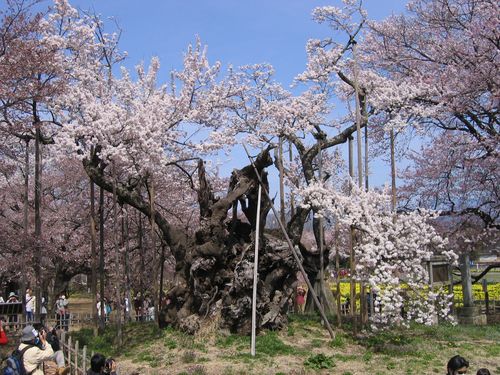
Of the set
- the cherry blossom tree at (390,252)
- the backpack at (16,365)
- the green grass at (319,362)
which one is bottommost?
the green grass at (319,362)

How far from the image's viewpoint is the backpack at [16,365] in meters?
7.68

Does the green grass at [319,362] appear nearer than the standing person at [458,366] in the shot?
No

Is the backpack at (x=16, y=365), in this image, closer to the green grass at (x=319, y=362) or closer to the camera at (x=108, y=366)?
the camera at (x=108, y=366)

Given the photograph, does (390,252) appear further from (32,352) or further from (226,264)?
(32,352)

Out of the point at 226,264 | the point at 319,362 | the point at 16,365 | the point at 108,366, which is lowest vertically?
the point at 319,362

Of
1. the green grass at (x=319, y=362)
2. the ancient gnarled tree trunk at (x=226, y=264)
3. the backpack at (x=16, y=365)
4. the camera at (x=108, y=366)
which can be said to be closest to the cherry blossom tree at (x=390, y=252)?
the green grass at (x=319, y=362)

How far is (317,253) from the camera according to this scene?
61.3ft

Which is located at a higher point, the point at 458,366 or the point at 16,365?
the point at 458,366

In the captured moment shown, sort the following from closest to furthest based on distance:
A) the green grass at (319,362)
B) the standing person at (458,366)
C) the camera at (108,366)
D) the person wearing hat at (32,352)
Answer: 1. the standing person at (458,366)
2. the camera at (108,366)
3. the person wearing hat at (32,352)
4. the green grass at (319,362)

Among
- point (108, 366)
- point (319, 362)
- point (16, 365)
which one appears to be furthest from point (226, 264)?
point (108, 366)

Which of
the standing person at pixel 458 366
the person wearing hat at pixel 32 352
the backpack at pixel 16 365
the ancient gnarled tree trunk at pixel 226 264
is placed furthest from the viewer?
the ancient gnarled tree trunk at pixel 226 264

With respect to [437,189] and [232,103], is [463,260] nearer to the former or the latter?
[437,189]

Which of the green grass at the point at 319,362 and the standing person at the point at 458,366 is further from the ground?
the standing person at the point at 458,366

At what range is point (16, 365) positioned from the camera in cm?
776
